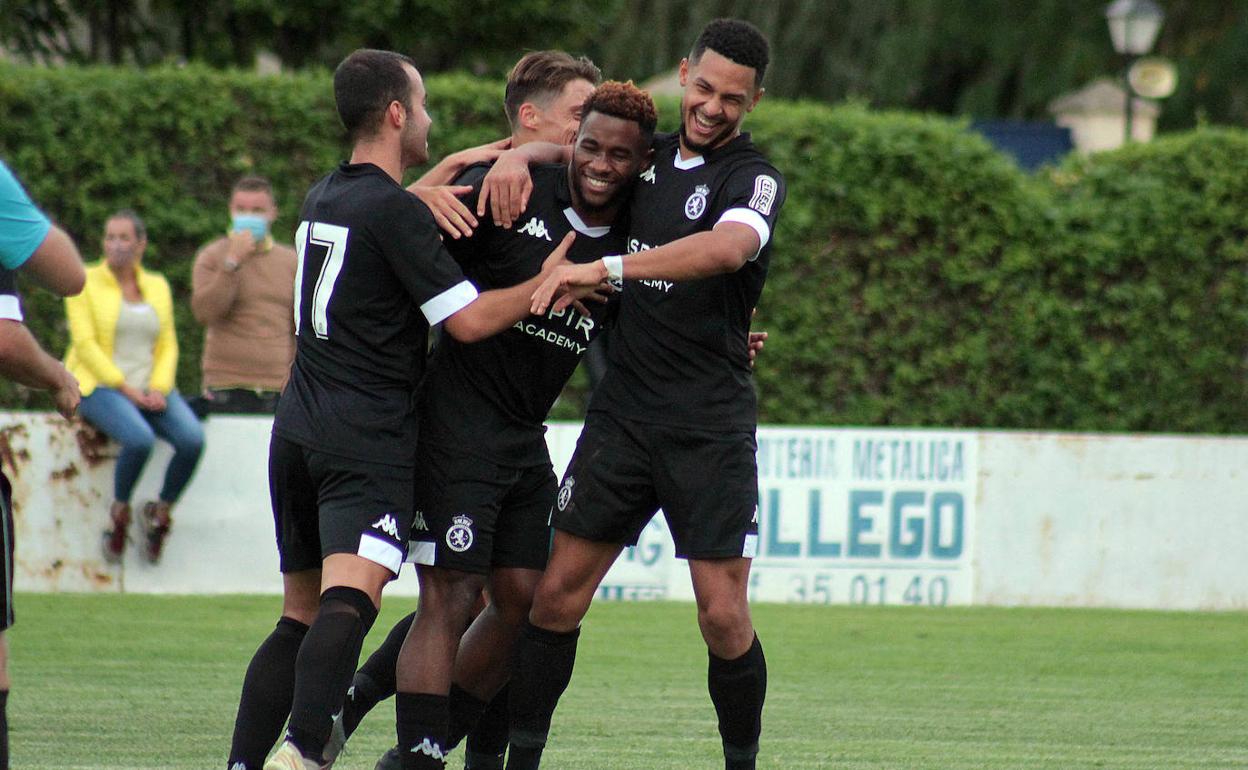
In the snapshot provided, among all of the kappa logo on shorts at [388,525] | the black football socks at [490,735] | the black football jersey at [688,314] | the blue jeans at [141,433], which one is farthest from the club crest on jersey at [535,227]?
the blue jeans at [141,433]

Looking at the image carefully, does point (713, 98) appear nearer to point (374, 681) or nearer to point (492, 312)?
point (492, 312)

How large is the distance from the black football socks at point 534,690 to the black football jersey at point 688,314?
27.9 inches

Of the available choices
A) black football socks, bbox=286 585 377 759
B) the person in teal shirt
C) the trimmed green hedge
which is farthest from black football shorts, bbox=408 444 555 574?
the trimmed green hedge

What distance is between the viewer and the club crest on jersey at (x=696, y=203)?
517 centimetres

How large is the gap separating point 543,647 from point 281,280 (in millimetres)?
5645

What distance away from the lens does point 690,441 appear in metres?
5.20

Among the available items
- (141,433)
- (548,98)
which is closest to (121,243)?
(141,433)

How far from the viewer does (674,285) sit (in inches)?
206

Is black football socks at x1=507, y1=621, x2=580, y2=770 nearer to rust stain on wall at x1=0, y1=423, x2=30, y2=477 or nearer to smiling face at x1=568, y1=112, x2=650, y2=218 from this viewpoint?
smiling face at x1=568, y1=112, x2=650, y2=218

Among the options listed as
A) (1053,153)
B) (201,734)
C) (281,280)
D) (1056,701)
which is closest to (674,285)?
(201,734)

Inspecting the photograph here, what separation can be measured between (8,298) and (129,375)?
19.0 ft

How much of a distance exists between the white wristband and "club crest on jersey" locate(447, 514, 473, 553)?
2.71ft

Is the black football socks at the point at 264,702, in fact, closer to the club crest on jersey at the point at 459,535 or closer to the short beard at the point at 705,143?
the club crest on jersey at the point at 459,535

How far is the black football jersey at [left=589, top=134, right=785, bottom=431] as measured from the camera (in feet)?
17.0
